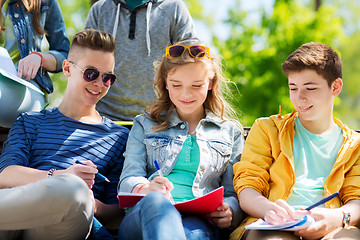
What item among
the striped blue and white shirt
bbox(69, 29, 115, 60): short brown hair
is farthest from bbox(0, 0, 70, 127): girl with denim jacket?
bbox(69, 29, 115, 60): short brown hair

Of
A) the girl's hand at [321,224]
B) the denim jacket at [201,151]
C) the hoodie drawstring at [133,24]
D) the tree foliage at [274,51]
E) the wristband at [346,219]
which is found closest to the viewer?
the girl's hand at [321,224]

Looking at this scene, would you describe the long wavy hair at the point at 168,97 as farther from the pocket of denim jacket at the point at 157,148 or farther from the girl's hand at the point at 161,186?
the girl's hand at the point at 161,186

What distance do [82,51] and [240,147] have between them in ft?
4.24

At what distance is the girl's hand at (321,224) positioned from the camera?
8.13 ft

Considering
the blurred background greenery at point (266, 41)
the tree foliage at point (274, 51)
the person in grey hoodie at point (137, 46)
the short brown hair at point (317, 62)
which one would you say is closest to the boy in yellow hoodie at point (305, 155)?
the short brown hair at point (317, 62)

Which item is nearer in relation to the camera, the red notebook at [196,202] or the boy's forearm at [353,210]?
the red notebook at [196,202]

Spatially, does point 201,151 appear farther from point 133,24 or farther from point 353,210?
point 133,24

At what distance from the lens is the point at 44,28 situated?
3.97 meters

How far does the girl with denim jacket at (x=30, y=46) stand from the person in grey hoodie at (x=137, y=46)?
1.50 ft

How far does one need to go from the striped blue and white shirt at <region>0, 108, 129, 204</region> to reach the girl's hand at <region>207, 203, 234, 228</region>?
74 centimetres

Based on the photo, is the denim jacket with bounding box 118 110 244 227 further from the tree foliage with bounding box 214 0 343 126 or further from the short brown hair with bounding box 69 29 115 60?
the tree foliage with bounding box 214 0 343 126

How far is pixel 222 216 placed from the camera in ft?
8.92

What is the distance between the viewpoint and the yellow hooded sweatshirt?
9.06ft

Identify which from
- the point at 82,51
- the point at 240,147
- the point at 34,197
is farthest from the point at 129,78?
the point at 34,197
